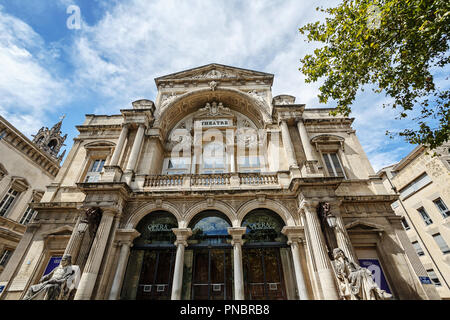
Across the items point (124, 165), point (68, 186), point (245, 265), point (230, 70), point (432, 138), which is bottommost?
point (245, 265)

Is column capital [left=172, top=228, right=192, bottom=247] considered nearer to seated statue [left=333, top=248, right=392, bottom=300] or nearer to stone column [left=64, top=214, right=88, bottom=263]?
stone column [left=64, top=214, right=88, bottom=263]

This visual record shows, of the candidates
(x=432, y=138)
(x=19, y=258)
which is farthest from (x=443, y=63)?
(x=19, y=258)

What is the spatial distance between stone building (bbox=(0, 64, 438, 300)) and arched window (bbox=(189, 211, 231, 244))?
0.05 metres

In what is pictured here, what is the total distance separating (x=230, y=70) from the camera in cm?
1658

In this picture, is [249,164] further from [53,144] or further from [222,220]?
[53,144]

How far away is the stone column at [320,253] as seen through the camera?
7.31 meters

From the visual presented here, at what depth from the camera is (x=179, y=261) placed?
8.79m

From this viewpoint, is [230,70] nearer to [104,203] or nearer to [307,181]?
[307,181]

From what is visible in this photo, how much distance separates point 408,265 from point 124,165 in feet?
48.6

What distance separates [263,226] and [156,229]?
5.30m

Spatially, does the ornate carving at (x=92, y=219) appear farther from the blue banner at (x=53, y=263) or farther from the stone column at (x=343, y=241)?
the stone column at (x=343, y=241)

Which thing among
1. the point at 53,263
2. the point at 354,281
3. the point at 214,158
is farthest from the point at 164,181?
the point at 354,281

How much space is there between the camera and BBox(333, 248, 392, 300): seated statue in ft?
21.1

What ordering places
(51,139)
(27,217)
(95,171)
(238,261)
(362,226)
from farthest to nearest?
(51,139) < (27,217) < (95,171) < (362,226) < (238,261)
